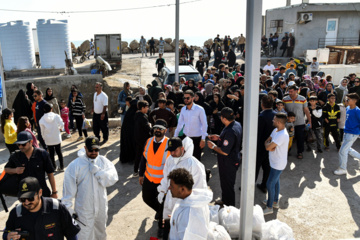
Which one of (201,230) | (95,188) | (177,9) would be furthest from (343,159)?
(177,9)

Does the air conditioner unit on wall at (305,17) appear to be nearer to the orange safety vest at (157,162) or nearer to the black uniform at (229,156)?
the black uniform at (229,156)

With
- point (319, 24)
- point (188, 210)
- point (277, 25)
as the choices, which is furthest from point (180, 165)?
point (277, 25)

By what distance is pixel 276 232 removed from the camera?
4105mm

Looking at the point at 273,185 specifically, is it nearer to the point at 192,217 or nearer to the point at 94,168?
the point at 192,217

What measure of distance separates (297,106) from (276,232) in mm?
4002

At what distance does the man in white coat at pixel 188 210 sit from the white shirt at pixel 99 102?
6060 mm

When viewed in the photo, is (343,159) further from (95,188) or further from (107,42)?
(107,42)

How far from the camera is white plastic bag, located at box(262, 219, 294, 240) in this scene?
13.3 feet

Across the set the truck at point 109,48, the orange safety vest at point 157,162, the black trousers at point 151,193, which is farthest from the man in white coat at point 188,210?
the truck at point 109,48

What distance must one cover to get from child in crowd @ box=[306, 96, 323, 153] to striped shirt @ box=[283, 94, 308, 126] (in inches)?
24.0

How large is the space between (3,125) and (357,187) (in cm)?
755

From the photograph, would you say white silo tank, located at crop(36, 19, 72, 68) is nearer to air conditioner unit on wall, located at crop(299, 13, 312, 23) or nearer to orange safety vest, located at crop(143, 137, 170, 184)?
air conditioner unit on wall, located at crop(299, 13, 312, 23)

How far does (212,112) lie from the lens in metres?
8.02

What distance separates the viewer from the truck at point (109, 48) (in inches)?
901
